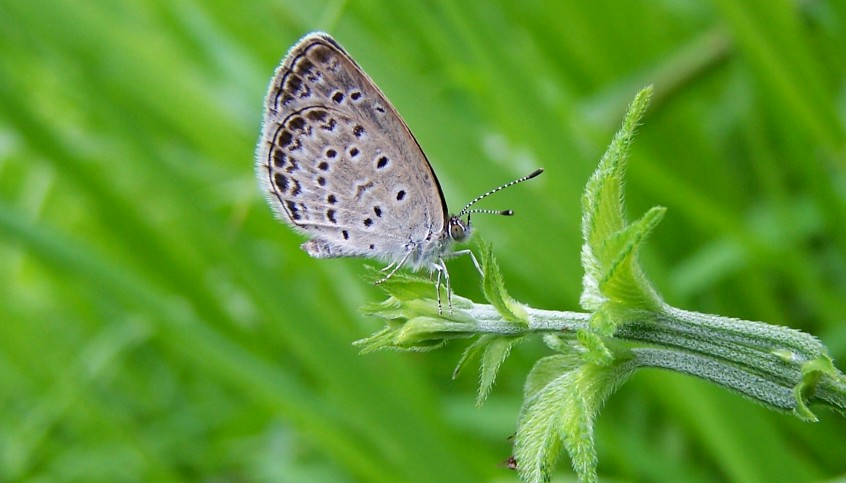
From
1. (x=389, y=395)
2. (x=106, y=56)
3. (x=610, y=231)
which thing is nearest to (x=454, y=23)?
(x=389, y=395)

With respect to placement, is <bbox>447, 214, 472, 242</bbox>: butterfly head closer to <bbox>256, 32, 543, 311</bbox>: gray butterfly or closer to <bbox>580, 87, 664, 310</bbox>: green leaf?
<bbox>256, 32, 543, 311</bbox>: gray butterfly

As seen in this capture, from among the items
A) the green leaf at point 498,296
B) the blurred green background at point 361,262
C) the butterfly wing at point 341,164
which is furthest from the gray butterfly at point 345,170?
the green leaf at point 498,296

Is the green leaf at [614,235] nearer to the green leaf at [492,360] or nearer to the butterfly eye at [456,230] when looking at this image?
the green leaf at [492,360]

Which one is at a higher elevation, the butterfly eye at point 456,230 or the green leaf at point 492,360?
the butterfly eye at point 456,230

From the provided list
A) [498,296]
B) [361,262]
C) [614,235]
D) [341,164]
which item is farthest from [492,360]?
[361,262]

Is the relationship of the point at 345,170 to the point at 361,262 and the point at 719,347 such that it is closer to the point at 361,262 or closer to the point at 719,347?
the point at 361,262

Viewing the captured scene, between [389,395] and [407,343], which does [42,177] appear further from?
[407,343]

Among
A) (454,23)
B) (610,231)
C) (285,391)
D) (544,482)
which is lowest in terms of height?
(544,482)
